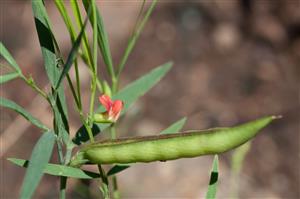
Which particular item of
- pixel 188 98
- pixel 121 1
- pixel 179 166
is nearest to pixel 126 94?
pixel 179 166

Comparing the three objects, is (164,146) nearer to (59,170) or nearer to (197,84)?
(59,170)

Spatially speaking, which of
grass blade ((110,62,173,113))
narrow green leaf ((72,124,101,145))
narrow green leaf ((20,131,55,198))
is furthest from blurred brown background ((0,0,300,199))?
narrow green leaf ((20,131,55,198))

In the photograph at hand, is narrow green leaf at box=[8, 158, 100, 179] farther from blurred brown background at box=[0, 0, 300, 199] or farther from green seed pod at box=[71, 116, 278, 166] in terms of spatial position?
blurred brown background at box=[0, 0, 300, 199]

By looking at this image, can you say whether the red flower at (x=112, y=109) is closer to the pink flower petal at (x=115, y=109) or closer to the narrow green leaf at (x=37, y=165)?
the pink flower petal at (x=115, y=109)

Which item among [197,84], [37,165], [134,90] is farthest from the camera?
[197,84]

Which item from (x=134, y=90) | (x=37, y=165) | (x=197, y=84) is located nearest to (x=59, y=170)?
(x=37, y=165)

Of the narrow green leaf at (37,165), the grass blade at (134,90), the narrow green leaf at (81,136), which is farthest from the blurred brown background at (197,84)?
the narrow green leaf at (37,165)

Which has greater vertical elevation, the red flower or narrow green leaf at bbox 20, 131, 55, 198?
the red flower
